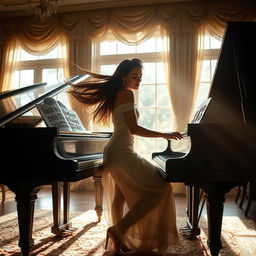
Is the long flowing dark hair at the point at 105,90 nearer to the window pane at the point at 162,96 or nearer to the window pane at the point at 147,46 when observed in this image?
the window pane at the point at 162,96

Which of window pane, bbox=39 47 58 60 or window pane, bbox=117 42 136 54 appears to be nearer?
window pane, bbox=117 42 136 54

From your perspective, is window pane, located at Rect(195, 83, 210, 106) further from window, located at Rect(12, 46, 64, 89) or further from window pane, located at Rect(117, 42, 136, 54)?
window, located at Rect(12, 46, 64, 89)

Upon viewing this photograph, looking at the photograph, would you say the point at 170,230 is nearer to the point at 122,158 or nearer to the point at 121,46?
the point at 122,158

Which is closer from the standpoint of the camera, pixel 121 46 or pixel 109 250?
pixel 109 250

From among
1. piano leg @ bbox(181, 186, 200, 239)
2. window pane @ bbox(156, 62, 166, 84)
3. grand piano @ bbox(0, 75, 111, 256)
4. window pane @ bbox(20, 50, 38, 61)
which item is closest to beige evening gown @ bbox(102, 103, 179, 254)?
grand piano @ bbox(0, 75, 111, 256)

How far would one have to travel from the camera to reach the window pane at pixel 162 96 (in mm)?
5410

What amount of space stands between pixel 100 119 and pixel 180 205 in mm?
2538

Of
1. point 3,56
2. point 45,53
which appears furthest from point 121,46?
point 3,56

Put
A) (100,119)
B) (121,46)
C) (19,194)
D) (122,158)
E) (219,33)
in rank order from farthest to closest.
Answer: (121,46)
(219,33)
(100,119)
(122,158)
(19,194)

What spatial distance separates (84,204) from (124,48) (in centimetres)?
314

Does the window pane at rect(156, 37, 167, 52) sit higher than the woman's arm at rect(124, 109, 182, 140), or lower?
higher

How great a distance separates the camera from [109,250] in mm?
2168

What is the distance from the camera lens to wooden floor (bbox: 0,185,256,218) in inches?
143

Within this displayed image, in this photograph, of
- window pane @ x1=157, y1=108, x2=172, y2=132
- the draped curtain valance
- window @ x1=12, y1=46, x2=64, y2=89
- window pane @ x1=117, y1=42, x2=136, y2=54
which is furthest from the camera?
window @ x1=12, y1=46, x2=64, y2=89
